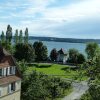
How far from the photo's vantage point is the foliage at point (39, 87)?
156 ft

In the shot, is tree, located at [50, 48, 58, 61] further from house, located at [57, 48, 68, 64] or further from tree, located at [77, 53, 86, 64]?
tree, located at [77, 53, 86, 64]

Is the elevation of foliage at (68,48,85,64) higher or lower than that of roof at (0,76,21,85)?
lower

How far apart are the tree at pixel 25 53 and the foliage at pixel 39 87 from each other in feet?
152

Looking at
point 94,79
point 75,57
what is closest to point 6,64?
point 94,79

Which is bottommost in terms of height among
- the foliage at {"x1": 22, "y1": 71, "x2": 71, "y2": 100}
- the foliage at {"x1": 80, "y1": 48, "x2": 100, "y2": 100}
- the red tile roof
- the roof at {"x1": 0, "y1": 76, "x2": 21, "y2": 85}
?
the foliage at {"x1": 22, "y1": 71, "x2": 71, "y2": 100}

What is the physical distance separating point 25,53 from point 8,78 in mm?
64268

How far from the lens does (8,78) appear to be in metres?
44.4

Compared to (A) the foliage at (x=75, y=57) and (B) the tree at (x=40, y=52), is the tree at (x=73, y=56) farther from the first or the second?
(B) the tree at (x=40, y=52)

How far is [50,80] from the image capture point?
57.3 meters

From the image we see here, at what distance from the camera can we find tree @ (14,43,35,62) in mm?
108000

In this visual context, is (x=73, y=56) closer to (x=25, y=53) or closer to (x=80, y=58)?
(x=80, y=58)

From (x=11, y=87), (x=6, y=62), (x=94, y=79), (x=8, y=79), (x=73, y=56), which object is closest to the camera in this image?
(x=94, y=79)

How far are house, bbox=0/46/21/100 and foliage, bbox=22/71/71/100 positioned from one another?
194 centimetres

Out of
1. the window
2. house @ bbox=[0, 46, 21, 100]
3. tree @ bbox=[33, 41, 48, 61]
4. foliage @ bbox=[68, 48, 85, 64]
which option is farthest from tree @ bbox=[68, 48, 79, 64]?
the window
